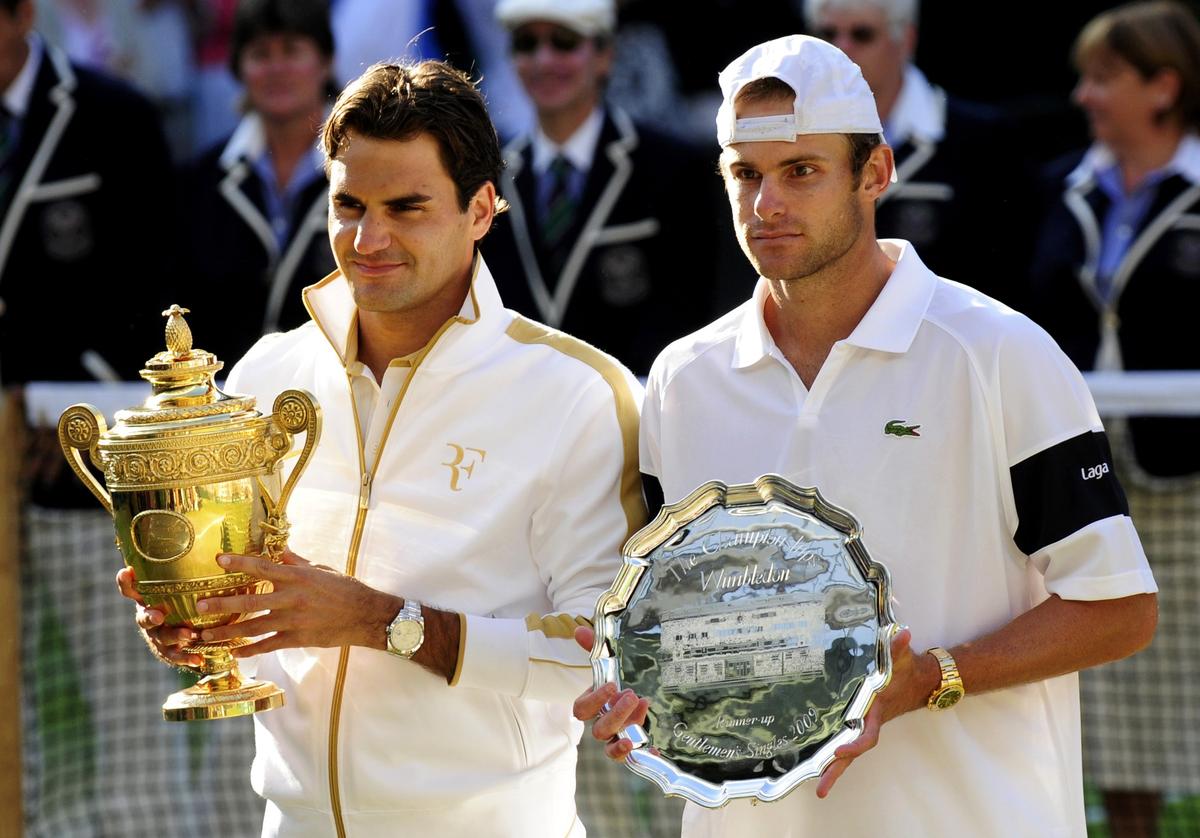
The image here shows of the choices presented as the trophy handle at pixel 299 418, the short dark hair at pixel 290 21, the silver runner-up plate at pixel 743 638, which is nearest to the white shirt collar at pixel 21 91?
the short dark hair at pixel 290 21

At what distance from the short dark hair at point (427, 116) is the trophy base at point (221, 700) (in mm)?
959

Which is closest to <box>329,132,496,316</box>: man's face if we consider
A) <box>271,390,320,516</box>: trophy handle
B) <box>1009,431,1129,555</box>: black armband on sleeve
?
<box>271,390,320,516</box>: trophy handle

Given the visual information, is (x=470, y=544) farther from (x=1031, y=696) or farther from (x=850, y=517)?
(x=1031, y=696)

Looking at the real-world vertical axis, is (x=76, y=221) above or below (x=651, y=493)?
above

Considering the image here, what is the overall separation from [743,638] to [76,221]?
418cm

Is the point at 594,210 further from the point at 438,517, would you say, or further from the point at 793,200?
the point at 793,200

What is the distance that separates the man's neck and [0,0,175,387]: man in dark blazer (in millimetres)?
3683

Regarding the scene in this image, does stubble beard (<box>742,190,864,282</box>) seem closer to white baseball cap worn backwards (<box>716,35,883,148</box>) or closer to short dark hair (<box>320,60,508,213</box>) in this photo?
white baseball cap worn backwards (<box>716,35,883,148</box>)

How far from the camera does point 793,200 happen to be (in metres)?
3.17

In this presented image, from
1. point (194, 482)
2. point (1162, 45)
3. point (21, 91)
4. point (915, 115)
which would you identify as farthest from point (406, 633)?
point (21, 91)

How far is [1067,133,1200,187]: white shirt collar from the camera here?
241 inches

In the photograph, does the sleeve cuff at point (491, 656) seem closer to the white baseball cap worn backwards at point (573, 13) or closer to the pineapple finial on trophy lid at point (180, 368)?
the pineapple finial on trophy lid at point (180, 368)

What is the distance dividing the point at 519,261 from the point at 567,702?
291 cm

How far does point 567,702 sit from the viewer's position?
3537mm
